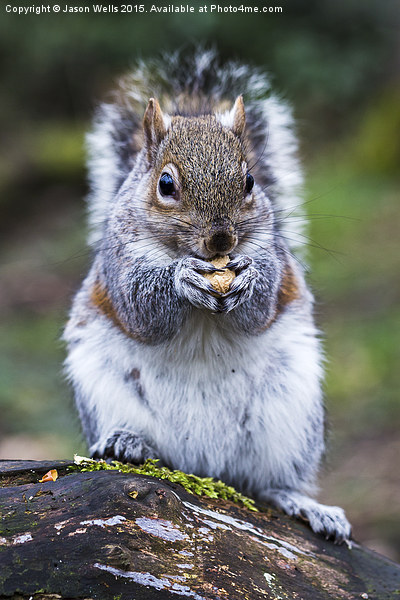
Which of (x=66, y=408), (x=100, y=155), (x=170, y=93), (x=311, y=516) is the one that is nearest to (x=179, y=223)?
(x=311, y=516)

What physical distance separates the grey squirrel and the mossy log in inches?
14.6

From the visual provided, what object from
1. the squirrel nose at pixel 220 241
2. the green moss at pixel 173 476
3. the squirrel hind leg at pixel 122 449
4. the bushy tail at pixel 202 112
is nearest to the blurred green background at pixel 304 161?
the bushy tail at pixel 202 112

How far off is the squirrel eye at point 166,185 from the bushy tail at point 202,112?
2.20 feet

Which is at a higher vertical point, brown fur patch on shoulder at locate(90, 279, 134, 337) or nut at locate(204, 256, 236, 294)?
nut at locate(204, 256, 236, 294)

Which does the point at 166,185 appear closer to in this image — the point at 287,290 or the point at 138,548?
the point at 287,290

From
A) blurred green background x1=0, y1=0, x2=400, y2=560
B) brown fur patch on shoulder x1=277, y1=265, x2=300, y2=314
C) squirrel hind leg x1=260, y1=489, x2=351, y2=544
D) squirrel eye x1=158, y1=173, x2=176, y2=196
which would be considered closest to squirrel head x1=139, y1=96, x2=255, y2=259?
squirrel eye x1=158, y1=173, x2=176, y2=196

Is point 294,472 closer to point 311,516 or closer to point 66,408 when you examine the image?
point 311,516

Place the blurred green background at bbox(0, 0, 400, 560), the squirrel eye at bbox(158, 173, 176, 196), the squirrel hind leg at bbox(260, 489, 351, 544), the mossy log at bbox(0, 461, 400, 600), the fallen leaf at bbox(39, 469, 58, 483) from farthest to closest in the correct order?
the blurred green background at bbox(0, 0, 400, 560), the squirrel hind leg at bbox(260, 489, 351, 544), the squirrel eye at bbox(158, 173, 176, 196), the fallen leaf at bbox(39, 469, 58, 483), the mossy log at bbox(0, 461, 400, 600)

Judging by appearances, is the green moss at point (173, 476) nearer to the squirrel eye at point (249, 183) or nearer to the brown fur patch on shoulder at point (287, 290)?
the brown fur patch on shoulder at point (287, 290)

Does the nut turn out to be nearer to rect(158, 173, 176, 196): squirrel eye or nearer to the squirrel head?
the squirrel head

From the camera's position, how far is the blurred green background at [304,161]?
5.07 m

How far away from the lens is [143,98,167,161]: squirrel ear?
2477mm

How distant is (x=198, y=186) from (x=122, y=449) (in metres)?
0.87

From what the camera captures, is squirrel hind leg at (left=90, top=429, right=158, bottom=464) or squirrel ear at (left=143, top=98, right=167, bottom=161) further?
squirrel ear at (left=143, top=98, right=167, bottom=161)
